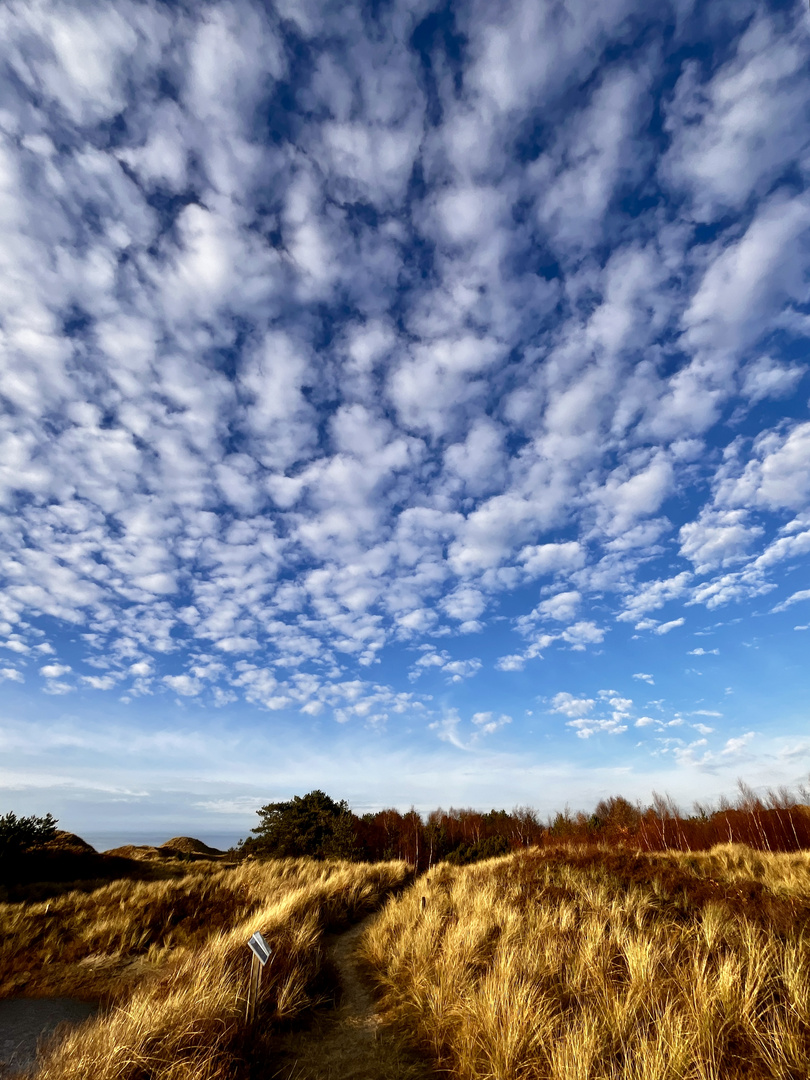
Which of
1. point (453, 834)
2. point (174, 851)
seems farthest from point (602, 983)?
point (453, 834)

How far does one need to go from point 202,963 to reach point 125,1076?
2.64 meters

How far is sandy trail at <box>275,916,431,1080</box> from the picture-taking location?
16.3 feet

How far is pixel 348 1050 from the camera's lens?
5520 mm

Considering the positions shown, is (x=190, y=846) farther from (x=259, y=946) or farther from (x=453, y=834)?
(x=259, y=946)

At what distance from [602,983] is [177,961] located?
269 inches

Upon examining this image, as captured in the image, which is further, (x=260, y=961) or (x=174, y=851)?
(x=174, y=851)

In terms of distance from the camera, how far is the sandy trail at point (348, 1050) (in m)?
4.96

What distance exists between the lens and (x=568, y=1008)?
5195 mm

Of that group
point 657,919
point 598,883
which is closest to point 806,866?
point 598,883

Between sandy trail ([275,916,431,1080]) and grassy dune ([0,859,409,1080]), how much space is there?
1.11 ft

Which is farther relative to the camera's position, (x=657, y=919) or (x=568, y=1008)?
(x=657, y=919)

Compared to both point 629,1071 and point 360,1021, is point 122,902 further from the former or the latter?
point 629,1071

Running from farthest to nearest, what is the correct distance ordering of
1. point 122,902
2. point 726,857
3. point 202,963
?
point 726,857, point 122,902, point 202,963

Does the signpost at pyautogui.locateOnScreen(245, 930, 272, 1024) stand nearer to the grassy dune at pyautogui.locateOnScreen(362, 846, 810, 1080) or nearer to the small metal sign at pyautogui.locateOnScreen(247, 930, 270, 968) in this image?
the small metal sign at pyautogui.locateOnScreen(247, 930, 270, 968)
